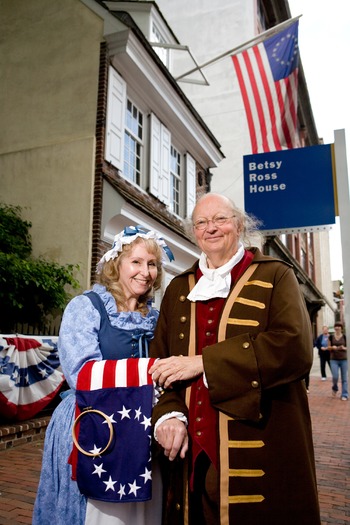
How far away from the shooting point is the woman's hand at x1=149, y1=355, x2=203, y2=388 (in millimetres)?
1730

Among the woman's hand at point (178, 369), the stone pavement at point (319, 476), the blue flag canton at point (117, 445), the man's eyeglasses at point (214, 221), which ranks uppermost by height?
the man's eyeglasses at point (214, 221)

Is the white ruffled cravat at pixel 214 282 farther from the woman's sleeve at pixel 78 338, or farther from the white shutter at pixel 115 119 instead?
the white shutter at pixel 115 119

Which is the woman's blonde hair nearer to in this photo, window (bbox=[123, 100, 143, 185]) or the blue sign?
the blue sign

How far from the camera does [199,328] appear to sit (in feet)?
6.31

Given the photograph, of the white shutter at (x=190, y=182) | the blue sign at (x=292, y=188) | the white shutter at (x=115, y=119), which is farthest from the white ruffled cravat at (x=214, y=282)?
the white shutter at (x=190, y=182)

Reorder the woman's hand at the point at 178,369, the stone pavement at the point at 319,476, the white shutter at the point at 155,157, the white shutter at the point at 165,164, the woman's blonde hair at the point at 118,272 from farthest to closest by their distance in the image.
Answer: the white shutter at the point at 165,164, the white shutter at the point at 155,157, the stone pavement at the point at 319,476, the woman's blonde hair at the point at 118,272, the woman's hand at the point at 178,369

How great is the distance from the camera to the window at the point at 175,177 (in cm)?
1124

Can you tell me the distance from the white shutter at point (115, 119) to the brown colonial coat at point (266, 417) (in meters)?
6.94

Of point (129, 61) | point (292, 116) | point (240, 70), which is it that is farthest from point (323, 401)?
point (129, 61)

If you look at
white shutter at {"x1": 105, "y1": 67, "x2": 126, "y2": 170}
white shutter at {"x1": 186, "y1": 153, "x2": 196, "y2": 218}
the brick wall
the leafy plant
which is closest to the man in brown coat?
the brick wall

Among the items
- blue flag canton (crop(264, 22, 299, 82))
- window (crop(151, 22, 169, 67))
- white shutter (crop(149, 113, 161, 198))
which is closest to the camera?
blue flag canton (crop(264, 22, 299, 82))

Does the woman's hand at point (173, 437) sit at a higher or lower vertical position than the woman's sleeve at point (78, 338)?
lower

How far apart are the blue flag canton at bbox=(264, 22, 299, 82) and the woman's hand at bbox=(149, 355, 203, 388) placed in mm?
6282

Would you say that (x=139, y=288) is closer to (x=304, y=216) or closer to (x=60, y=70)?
(x=304, y=216)
